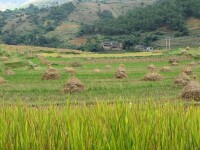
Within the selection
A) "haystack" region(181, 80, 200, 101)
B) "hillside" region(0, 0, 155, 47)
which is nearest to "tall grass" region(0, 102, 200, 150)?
"haystack" region(181, 80, 200, 101)

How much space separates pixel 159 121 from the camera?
4.78m

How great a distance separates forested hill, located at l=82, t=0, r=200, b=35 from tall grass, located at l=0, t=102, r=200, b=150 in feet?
247

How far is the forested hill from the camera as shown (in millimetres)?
83700

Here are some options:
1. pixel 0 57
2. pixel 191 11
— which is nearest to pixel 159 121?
pixel 0 57

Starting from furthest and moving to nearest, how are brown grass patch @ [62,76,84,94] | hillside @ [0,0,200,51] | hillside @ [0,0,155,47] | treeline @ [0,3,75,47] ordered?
hillside @ [0,0,155,47]
treeline @ [0,3,75,47]
hillside @ [0,0,200,51]
brown grass patch @ [62,76,84,94]

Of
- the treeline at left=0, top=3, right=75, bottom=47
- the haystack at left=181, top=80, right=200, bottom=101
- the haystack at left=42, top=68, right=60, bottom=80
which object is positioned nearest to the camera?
the haystack at left=181, top=80, right=200, bottom=101

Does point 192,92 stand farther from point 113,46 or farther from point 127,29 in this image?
point 127,29

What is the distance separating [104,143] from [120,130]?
0.39 metres

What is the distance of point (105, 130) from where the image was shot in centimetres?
439

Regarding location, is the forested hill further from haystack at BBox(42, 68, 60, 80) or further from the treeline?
haystack at BBox(42, 68, 60, 80)

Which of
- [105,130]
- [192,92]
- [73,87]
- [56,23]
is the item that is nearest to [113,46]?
[56,23]

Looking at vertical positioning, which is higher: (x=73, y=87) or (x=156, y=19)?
(x=156, y=19)

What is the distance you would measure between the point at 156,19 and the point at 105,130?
84782mm

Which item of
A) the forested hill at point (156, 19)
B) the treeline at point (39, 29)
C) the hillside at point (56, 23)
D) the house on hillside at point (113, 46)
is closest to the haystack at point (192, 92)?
the house on hillside at point (113, 46)
